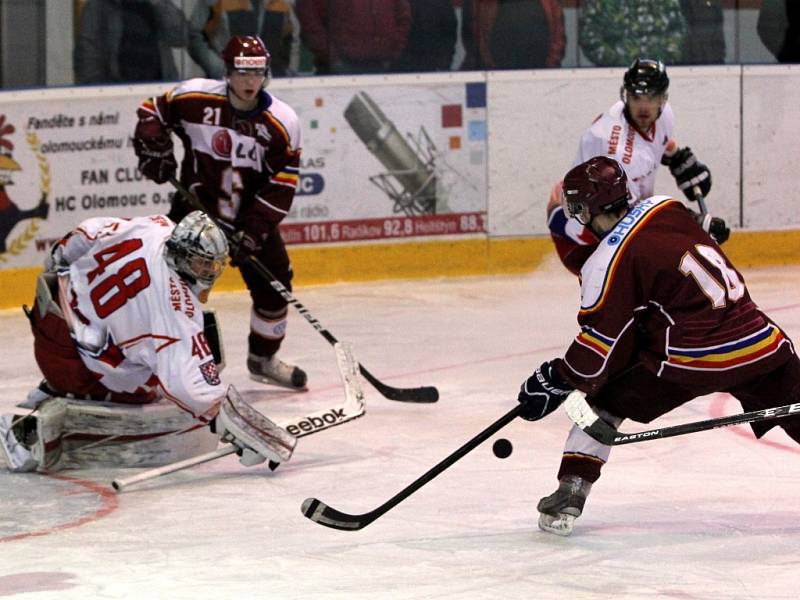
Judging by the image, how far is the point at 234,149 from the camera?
17.5 feet

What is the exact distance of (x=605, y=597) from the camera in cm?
326

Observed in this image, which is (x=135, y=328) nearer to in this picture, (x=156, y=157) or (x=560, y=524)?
(x=560, y=524)

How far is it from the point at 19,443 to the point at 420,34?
11.9ft

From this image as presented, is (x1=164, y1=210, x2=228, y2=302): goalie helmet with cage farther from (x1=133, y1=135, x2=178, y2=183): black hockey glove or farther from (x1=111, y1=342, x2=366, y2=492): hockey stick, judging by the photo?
(x1=133, y1=135, x2=178, y2=183): black hockey glove

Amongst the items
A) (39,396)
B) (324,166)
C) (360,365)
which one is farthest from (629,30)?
(39,396)

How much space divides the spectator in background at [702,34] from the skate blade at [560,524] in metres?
4.35

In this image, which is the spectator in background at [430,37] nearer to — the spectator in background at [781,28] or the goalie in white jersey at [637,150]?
the spectator in background at [781,28]

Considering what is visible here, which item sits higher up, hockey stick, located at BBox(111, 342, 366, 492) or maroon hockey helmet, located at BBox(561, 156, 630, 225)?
maroon hockey helmet, located at BBox(561, 156, 630, 225)

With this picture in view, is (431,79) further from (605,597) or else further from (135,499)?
(605,597)

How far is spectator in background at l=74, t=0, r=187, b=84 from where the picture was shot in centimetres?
683

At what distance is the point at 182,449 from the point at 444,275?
325cm

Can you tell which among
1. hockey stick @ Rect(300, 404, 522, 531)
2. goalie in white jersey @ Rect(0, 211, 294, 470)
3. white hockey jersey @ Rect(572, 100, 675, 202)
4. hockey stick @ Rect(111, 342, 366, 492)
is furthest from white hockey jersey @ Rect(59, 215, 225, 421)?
white hockey jersey @ Rect(572, 100, 675, 202)

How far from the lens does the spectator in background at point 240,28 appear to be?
7.05 meters

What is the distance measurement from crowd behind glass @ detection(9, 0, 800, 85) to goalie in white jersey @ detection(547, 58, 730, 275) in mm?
2002
